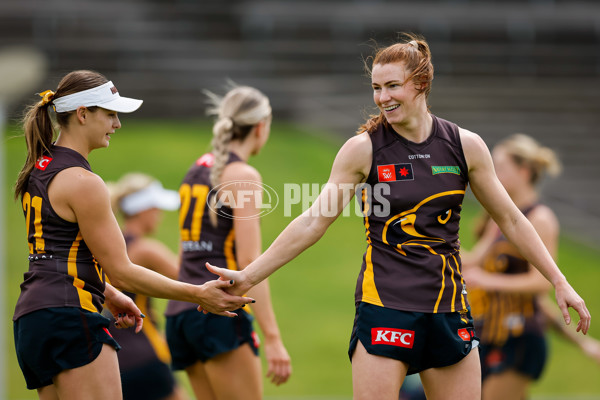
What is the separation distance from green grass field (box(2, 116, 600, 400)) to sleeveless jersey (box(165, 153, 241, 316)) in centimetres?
267

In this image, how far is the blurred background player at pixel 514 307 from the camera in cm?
555

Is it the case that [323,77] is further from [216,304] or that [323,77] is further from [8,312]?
[216,304]

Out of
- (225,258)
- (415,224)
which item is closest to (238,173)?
(225,258)

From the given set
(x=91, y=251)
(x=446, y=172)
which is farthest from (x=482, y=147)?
(x=91, y=251)

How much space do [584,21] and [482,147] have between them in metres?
16.5

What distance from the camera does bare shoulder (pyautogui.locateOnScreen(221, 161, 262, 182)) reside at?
4512 mm

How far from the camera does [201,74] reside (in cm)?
1603

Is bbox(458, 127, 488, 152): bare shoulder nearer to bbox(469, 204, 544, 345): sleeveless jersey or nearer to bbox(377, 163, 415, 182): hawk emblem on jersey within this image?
bbox(377, 163, 415, 182): hawk emblem on jersey

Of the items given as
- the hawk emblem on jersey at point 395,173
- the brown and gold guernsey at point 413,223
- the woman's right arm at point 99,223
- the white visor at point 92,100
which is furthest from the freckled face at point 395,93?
the woman's right arm at point 99,223

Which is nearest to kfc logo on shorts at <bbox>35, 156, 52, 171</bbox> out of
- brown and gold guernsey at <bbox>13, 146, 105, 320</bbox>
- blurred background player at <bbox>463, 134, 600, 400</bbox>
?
brown and gold guernsey at <bbox>13, 146, 105, 320</bbox>

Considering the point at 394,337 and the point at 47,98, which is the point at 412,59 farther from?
the point at 47,98

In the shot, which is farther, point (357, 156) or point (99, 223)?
point (357, 156)

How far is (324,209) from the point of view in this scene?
369 centimetres

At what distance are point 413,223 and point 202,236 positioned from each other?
144 cm
